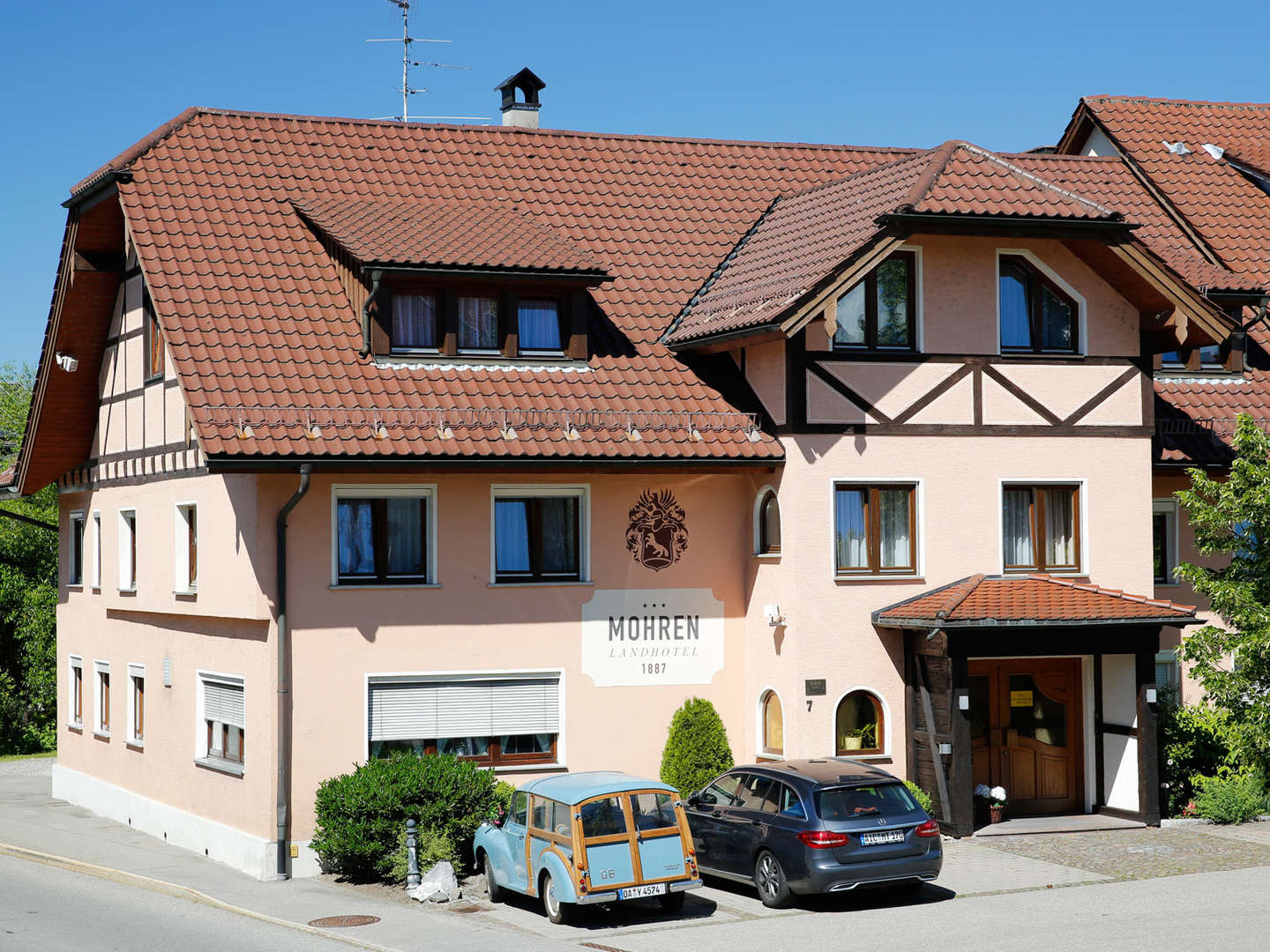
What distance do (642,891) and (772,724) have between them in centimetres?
559

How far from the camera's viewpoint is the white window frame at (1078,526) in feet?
72.4

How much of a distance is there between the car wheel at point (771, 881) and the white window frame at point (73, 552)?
15.7 m

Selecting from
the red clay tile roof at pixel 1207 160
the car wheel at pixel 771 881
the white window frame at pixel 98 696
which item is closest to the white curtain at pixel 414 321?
the car wheel at pixel 771 881

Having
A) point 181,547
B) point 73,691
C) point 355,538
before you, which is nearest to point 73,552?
point 73,691

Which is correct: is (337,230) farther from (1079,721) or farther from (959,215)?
(1079,721)

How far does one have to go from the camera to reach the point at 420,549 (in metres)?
21.3

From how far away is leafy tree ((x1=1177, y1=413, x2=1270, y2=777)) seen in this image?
67.8 ft

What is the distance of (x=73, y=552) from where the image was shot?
1169 inches

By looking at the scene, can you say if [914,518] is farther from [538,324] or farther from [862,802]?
[538,324]

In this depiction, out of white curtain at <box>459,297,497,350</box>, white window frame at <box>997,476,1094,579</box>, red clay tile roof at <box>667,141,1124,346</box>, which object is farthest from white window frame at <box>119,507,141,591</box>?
white window frame at <box>997,476,1094,579</box>

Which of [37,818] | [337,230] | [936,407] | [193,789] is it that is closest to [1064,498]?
[936,407]

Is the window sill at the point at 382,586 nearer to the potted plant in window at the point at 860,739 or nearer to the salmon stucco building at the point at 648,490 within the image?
the salmon stucco building at the point at 648,490

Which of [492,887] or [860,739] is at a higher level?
[860,739]

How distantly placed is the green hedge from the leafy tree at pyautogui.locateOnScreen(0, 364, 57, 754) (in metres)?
20.8
